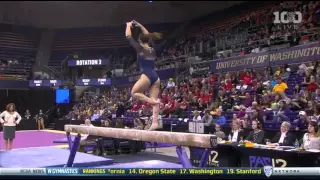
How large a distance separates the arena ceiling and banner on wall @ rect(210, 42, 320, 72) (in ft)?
33.0

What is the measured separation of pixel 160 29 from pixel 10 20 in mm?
11983

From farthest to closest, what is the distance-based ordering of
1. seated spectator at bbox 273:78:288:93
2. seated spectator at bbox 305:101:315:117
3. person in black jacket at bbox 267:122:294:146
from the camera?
seated spectator at bbox 273:78:288:93 < seated spectator at bbox 305:101:315:117 < person in black jacket at bbox 267:122:294:146

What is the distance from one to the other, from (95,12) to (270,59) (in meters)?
18.0

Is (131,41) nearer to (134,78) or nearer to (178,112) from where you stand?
(178,112)

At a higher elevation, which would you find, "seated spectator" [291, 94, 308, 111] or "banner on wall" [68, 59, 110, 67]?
"banner on wall" [68, 59, 110, 67]

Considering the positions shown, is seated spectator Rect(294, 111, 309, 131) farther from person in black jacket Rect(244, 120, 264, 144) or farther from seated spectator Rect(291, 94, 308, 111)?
seated spectator Rect(291, 94, 308, 111)

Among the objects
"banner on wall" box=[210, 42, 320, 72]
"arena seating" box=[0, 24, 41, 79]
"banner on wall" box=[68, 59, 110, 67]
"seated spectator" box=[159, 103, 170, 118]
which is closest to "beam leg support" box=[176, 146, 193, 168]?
"banner on wall" box=[210, 42, 320, 72]

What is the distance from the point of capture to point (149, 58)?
548 cm

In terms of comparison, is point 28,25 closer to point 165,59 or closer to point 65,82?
point 65,82

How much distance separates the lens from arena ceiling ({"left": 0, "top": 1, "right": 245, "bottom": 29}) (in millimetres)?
25828

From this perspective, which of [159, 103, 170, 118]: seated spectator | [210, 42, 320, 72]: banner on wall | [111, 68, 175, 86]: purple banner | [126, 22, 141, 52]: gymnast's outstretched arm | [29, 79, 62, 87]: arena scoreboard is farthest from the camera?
[29, 79, 62, 87]: arena scoreboard

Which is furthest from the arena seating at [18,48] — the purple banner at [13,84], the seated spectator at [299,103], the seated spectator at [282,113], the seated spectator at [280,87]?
the seated spectator at [299,103]

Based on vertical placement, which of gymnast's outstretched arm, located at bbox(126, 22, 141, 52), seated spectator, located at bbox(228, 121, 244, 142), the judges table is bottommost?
the judges table

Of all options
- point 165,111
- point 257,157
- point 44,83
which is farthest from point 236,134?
point 44,83
